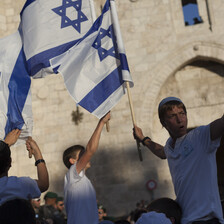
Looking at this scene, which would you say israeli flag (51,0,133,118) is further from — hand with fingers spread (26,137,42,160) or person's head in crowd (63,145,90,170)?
hand with fingers spread (26,137,42,160)

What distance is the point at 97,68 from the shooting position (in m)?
4.64

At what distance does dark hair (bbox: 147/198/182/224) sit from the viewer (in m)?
2.65

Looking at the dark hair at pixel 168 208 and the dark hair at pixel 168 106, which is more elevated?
the dark hair at pixel 168 106

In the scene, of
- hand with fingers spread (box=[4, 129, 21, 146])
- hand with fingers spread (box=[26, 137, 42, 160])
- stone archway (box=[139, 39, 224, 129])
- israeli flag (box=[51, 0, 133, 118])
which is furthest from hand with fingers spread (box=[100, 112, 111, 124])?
stone archway (box=[139, 39, 224, 129])

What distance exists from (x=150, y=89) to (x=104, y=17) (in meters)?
5.88

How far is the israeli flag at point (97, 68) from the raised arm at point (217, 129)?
5.99 feet

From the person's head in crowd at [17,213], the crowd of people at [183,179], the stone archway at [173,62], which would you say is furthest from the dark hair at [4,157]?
the stone archway at [173,62]

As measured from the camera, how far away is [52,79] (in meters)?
11.1

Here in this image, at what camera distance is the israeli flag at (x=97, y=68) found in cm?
446

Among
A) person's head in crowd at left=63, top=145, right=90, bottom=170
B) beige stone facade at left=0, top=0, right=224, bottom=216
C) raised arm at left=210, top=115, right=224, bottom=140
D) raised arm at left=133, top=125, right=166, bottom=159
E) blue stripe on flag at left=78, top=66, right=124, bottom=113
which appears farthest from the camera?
beige stone facade at left=0, top=0, right=224, bottom=216

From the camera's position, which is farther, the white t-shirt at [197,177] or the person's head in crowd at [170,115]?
the person's head in crowd at [170,115]

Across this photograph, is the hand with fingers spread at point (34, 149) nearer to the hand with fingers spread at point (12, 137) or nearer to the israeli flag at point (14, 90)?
the hand with fingers spread at point (12, 137)

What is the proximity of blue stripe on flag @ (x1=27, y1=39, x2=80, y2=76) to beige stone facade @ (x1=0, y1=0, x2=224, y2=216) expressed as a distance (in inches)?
222

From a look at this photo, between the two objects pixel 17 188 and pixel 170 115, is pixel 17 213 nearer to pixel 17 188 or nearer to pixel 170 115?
pixel 17 188
